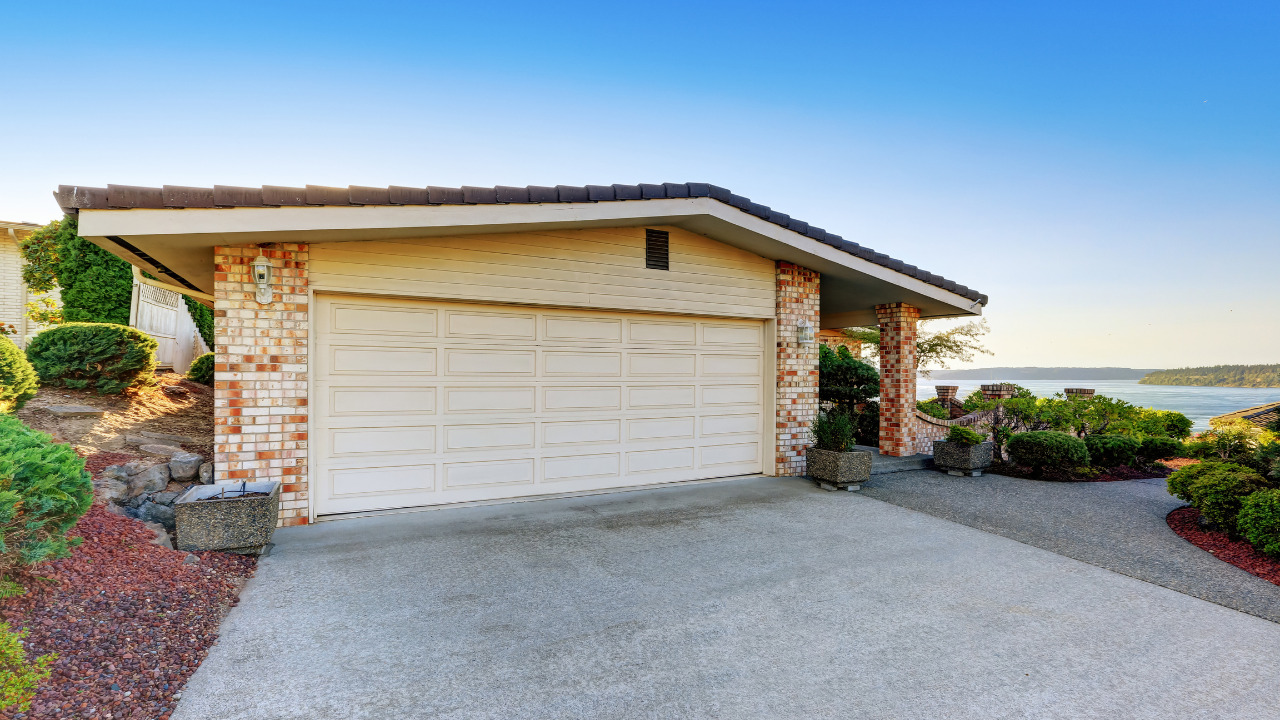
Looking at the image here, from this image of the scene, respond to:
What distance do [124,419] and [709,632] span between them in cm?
707

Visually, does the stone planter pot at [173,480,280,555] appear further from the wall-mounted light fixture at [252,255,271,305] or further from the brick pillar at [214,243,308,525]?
the wall-mounted light fixture at [252,255,271,305]

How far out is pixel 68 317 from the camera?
992 centimetres

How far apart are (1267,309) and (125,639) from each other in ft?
70.7

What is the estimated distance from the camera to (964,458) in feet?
25.7

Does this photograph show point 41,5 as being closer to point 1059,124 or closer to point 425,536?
Result: point 425,536

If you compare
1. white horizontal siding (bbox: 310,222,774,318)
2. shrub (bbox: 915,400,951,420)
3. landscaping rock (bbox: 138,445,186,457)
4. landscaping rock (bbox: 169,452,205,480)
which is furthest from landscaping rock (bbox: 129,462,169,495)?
shrub (bbox: 915,400,951,420)

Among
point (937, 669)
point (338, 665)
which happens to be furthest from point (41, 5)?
point (937, 669)

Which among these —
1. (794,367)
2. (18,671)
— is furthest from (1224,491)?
(18,671)

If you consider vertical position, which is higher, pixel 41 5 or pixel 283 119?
pixel 41 5

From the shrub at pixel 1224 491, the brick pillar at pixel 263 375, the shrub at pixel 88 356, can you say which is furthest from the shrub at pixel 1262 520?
the shrub at pixel 88 356

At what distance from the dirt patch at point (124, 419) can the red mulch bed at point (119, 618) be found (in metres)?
1.99

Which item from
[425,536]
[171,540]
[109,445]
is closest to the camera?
[171,540]

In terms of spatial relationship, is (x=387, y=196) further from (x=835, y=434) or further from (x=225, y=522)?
(x=835, y=434)

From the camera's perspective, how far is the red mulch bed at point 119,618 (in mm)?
2156
